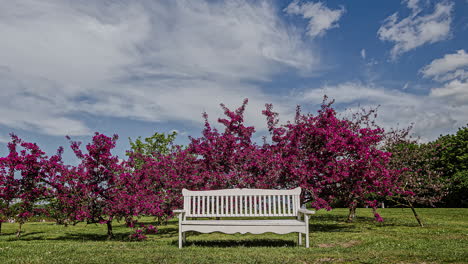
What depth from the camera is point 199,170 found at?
38.0ft

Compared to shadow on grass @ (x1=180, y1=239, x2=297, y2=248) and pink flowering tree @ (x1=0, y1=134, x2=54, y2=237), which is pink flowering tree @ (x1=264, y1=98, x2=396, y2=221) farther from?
pink flowering tree @ (x1=0, y1=134, x2=54, y2=237)

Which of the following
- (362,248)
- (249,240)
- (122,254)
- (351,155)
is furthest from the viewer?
(351,155)

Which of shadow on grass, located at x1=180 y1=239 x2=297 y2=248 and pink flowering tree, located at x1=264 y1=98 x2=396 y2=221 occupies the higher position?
pink flowering tree, located at x1=264 y1=98 x2=396 y2=221

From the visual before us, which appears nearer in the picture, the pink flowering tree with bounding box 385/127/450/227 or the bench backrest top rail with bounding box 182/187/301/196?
the bench backrest top rail with bounding box 182/187/301/196

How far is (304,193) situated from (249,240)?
2.86 m

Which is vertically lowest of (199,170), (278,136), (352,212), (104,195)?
(352,212)

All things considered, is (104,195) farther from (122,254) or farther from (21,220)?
(122,254)

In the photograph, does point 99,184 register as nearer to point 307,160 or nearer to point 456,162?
point 307,160

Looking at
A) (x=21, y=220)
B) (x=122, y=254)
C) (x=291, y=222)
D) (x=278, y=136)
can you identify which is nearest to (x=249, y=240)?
(x=291, y=222)

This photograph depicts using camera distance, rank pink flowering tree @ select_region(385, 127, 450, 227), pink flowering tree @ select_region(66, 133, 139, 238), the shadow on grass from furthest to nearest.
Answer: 1. pink flowering tree @ select_region(385, 127, 450, 227)
2. pink flowering tree @ select_region(66, 133, 139, 238)
3. the shadow on grass

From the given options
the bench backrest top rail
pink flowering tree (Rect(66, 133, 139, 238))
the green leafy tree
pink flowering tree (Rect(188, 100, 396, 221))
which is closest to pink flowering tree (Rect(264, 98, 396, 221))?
pink flowering tree (Rect(188, 100, 396, 221))

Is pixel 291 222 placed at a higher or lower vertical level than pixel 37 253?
higher

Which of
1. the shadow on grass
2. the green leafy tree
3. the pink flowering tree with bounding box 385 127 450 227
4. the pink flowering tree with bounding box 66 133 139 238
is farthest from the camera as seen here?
the green leafy tree

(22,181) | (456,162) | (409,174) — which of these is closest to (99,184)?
(22,181)
